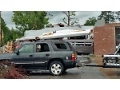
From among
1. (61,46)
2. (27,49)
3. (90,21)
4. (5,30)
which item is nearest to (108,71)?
(90,21)

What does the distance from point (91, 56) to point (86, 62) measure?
331 millimetres

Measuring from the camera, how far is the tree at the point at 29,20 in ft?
44.6

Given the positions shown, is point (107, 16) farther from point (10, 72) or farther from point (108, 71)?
point (10, 72)

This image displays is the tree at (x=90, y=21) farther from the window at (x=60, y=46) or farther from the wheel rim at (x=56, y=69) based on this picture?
the wheel rim at (x=56, y=69)

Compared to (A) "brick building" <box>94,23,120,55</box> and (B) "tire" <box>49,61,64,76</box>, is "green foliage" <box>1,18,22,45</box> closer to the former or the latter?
(B) "tire" <box>49,61,64,76</box>

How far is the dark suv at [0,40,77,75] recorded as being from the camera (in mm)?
13289

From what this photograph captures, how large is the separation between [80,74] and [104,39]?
1.81 metres

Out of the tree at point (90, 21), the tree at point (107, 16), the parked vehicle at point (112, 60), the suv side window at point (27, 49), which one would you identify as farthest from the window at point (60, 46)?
the tree at point (107, 16)

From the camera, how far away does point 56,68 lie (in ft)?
43.9

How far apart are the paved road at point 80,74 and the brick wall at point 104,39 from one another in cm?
66
